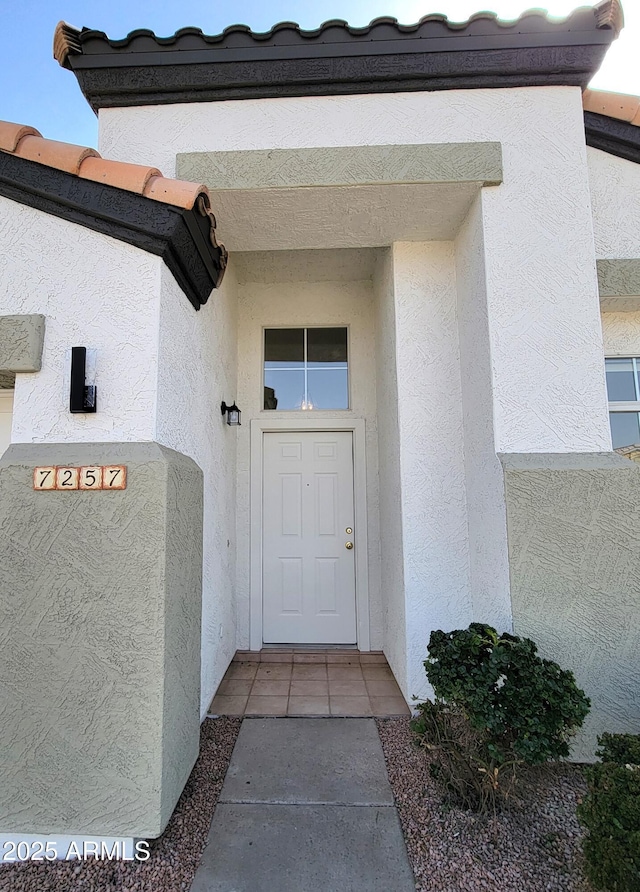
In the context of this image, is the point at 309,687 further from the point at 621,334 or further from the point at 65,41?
the point at 65,41

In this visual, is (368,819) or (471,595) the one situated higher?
(471,595)

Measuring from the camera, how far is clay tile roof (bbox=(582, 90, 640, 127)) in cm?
381

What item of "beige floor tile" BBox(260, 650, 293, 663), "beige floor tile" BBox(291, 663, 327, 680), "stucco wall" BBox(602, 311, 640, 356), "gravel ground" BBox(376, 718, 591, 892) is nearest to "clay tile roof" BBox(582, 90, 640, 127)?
"stucco wall" BBox(602, 311, 640, 356)

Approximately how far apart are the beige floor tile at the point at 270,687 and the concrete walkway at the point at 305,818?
537 mm

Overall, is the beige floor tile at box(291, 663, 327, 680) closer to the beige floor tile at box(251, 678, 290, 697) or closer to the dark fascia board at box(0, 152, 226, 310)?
the beige floor tile at box(251, 678, 290, 697)

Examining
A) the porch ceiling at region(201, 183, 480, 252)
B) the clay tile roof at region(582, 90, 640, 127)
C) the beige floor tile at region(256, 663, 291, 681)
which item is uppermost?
the clay tile roof at region(582, 90, 640, 127)

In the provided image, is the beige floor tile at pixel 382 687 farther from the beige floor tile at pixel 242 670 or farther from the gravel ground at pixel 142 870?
the gravel ground at pixel 142 870

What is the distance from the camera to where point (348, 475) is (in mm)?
5523

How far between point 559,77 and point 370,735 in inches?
228

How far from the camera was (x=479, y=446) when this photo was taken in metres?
3.68

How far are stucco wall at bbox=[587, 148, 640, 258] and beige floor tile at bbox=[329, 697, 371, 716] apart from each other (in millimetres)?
4736

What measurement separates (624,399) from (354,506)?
315 centimetres

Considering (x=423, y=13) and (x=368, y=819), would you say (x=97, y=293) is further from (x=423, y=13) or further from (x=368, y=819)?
(x=368, y=819)

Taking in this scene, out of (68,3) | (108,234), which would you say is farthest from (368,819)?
(68,3)
